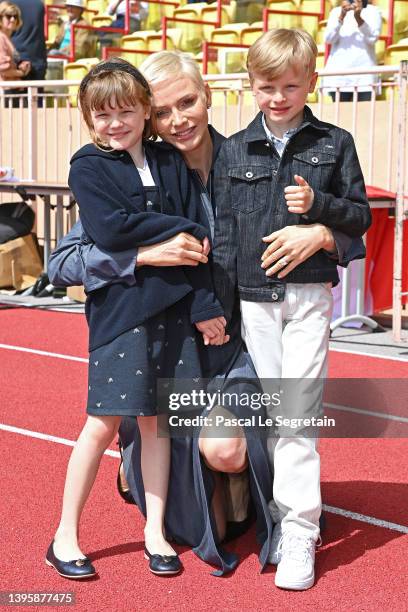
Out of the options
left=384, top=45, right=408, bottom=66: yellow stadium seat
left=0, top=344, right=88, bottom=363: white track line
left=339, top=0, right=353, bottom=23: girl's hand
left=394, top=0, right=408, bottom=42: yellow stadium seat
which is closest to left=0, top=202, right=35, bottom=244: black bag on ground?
left=0, top=344, right=88, bottom=363: white track line

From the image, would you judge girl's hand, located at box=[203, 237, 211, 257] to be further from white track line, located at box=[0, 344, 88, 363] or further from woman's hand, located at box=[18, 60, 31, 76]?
woman's hand, located at box=[18, 60, 31, 76]

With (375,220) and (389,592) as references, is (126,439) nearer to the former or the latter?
(389,592)

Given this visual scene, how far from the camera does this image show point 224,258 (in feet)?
11.2

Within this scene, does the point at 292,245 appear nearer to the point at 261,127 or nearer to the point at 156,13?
the point at 261,127

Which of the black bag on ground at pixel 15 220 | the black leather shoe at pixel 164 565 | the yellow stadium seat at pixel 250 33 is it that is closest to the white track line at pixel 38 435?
the black leather shoe at pixel 164 565

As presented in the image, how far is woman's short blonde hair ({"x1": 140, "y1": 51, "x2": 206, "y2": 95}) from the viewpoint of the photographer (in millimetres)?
3359

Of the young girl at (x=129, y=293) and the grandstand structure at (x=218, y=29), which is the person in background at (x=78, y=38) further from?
the young girl at (x=129, y=293)

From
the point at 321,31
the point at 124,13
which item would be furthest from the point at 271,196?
the point at 124,13

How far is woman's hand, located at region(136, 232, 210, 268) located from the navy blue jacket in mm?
22

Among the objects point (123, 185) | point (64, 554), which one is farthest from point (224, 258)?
point (64, 554)

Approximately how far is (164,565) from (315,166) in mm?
1451

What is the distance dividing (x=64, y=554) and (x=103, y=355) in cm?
70

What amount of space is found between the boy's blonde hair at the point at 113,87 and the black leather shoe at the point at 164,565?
154cm

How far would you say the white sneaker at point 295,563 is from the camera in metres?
3.32
